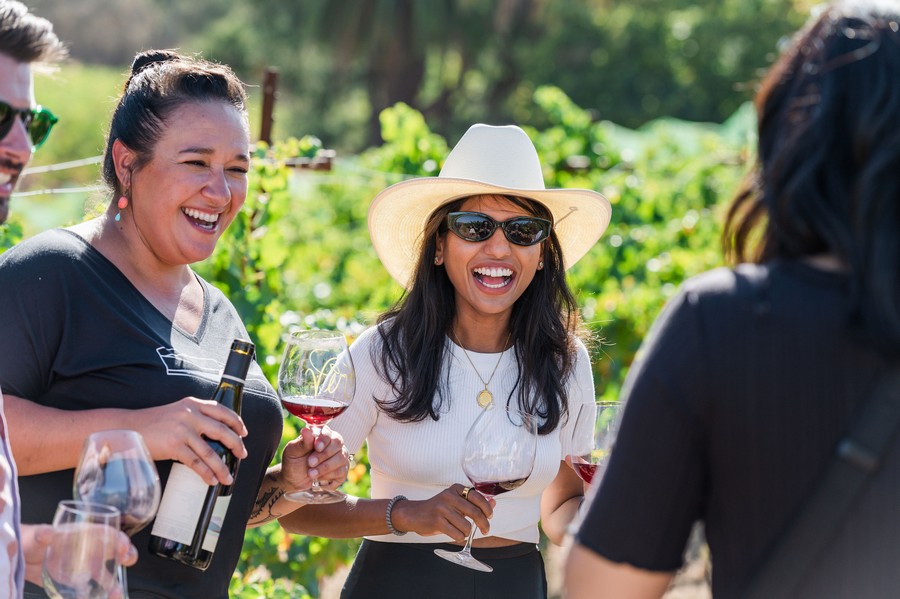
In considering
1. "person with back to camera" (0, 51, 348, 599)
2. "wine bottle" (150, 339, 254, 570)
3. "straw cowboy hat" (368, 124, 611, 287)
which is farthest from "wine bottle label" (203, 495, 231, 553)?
"straw cowboy hat" (368, 124, 611, 287)

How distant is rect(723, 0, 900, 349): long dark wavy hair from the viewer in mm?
1565

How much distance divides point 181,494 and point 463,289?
1.34 m

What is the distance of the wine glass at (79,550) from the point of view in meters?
1.80

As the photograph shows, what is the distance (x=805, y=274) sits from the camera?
1.62 m

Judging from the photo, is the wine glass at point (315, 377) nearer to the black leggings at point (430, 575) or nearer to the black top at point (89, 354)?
the black top at point (89, 354)

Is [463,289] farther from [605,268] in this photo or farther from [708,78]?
[708,78]

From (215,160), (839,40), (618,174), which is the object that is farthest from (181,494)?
(618,174)

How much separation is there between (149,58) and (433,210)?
3.48 feet

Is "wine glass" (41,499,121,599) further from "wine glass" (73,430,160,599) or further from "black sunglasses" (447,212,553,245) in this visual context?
"black sunglasses" (447,212,553,245)

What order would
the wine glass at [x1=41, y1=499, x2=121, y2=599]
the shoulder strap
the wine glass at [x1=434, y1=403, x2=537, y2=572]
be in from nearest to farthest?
the shoulder strap, the wine glass at [x1=41, y1=499, x2=121, y2=599], the wine glass at [x1=434, y1=403, x2=537, y2=572]

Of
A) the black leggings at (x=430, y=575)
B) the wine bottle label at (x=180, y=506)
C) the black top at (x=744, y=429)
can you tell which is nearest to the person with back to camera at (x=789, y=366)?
the black top at (x=744, y=429)

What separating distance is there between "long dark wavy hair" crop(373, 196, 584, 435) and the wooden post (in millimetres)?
1935

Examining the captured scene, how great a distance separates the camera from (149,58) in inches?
120

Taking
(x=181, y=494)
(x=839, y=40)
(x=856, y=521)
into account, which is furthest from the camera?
(x=181, y=494)
